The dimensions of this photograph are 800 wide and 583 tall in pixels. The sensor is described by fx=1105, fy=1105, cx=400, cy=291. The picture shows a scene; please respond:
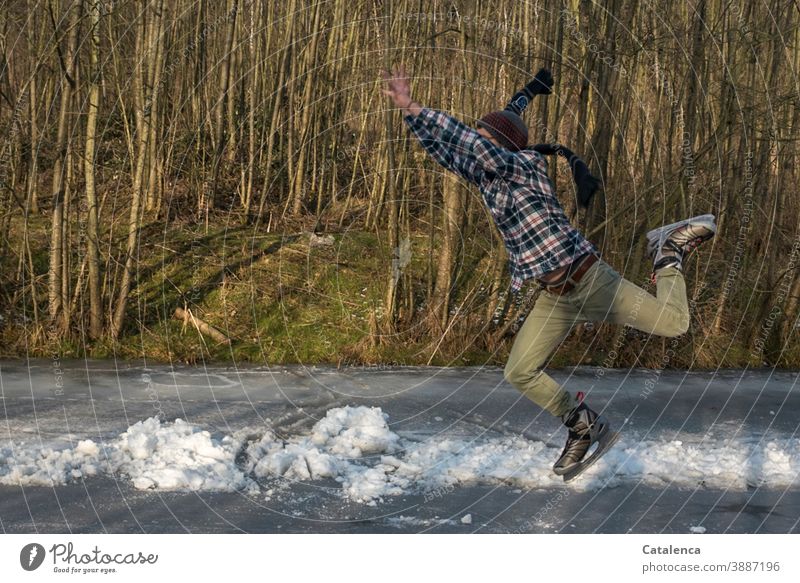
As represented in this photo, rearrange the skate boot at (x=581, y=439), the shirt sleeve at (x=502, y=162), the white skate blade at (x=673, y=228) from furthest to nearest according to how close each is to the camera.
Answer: the skate boot at (x=581, y=439) → the white skate blade at (x=673, y=228) → the shirt sleeve at (x=502, y=162)

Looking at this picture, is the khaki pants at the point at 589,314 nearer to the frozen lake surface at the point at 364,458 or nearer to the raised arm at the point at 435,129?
the frozen lake surface at the point at 364,458

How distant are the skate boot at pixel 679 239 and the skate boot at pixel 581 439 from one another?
1.05 meters

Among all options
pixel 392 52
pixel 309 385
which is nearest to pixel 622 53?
pixel 392 52

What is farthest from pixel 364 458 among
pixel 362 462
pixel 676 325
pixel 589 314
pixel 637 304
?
pixel 676 325

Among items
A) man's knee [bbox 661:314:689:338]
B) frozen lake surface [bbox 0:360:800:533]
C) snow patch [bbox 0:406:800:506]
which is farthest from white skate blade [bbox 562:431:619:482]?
man's knee [bbox 661:314:689:338]

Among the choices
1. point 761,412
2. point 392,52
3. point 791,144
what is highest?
point 392,52

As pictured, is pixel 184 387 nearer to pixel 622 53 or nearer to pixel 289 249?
pixel 289 249

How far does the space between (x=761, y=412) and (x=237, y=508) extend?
5836 mm

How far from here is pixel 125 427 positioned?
910 cm

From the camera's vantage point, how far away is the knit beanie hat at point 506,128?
6824mm

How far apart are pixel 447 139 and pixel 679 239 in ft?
5.73

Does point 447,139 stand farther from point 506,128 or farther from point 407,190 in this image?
point 407,190

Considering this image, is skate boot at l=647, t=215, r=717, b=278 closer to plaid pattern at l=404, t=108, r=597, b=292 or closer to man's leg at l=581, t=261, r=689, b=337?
man's leg at l=581, t=261, r=689, b=337

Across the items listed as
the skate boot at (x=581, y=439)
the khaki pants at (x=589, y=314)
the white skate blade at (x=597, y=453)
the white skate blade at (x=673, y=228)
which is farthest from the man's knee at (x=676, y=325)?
the white skate blade at (x=597, y=453)
